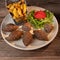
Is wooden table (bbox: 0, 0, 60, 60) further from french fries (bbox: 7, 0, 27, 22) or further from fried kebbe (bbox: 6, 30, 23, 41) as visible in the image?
french fries (bbox: 7, 0, 27, 22)

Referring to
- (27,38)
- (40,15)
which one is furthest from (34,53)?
(40,15)

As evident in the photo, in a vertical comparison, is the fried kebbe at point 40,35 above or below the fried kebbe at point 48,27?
Answer: below

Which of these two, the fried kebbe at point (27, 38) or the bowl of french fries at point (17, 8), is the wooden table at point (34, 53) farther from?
the bowl of french fries at point (17, 8)

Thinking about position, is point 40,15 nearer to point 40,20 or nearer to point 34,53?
point 40,20

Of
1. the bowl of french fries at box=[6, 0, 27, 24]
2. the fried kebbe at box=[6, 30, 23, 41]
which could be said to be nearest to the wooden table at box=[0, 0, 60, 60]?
the fried kebbe at box=[6, 30, 23, 41]

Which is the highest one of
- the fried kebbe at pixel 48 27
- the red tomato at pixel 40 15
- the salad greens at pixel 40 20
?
the red tomato at pixel 40 15

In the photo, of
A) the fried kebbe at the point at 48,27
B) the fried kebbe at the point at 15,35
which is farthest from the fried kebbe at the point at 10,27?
the fried kebbe at the point at 48,27

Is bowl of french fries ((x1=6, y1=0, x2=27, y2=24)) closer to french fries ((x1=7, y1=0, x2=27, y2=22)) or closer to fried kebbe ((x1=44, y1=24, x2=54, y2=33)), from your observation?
french fries ((x1=7, y1=0, x2=27, y2=22))

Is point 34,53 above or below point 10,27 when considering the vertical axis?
below

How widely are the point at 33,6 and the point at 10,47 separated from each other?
259mm

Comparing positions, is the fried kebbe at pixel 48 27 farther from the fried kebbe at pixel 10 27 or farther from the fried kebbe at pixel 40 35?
the fried kebbe at pixel 10 27

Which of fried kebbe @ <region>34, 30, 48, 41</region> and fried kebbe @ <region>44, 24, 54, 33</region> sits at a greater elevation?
fried kebbe @ <region>44, 24, 54, 33</region>

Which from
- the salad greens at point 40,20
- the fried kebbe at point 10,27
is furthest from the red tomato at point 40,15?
the fried kebbe at point 10,27

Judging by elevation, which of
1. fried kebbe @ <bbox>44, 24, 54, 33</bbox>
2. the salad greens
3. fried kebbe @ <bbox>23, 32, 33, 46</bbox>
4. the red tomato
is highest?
the red tomato
